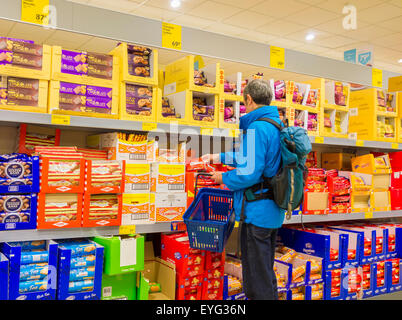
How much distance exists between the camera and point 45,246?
2467 millimetres

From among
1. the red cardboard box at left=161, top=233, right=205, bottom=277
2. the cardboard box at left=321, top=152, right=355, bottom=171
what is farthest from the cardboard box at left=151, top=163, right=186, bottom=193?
the cardboard box at left=321, top=152, right=355, bottom=171

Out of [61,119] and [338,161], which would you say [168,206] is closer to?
[61,119]

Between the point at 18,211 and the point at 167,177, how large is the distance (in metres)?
0.96

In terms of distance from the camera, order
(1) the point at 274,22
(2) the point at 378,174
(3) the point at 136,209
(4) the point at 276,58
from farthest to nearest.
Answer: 1. (1) the point at 274,22
2. (2) the point at 378,174
3. (4) the point at 276,58
4. (3) the point at 136,209

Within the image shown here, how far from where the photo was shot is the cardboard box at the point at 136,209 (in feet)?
8.37

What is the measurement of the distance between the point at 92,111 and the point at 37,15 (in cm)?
68

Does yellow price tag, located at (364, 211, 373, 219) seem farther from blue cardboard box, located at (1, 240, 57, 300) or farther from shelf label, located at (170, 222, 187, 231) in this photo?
blue cardboard box, located at (1, 240, 57, 300)

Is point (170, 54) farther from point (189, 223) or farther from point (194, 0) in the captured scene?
point (189, 223)

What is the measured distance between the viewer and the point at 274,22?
8250mm

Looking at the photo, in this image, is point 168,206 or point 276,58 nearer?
point 168,206

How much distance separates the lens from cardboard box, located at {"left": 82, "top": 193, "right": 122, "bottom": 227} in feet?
7.90

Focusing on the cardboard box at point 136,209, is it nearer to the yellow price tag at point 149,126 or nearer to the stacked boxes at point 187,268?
the stacked boxes at point 187,268

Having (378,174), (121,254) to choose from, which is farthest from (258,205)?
(378,174)

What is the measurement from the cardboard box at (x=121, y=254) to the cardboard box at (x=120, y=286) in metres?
0.09
